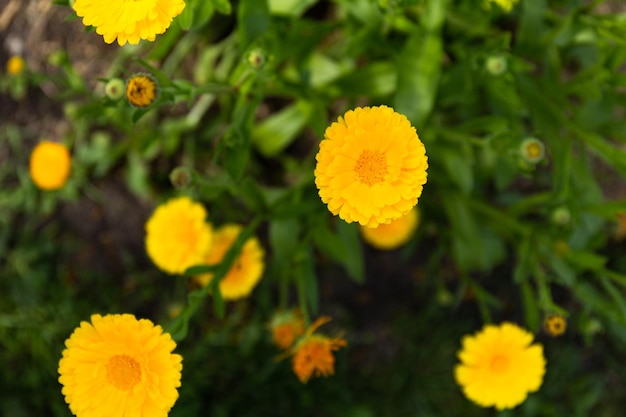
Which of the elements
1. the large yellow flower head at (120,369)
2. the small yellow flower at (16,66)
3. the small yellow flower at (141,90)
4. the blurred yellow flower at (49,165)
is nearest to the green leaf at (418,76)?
the small yellow flower at (141,90)

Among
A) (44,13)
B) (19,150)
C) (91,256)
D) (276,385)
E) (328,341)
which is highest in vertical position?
(44,13)

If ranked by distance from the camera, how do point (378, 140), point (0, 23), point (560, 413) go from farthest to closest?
1. point (560, 413)
2. point (0, 23)
3. point (378, 140)

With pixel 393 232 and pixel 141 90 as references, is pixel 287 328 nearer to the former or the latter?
pixel 393 232

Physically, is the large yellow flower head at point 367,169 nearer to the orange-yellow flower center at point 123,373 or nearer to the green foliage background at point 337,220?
the green foliage background at point 337,220

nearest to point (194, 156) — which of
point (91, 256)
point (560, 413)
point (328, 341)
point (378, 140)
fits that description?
point (91, 256)

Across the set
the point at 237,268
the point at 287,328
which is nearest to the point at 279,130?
the point at 237,268

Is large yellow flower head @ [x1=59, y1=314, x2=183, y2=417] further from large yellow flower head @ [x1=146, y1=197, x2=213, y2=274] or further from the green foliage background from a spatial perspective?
large yellow flower head @ [x1=146, y1=197, x2=213, y2=274]

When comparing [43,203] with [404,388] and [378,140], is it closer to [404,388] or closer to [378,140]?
[404,388]
